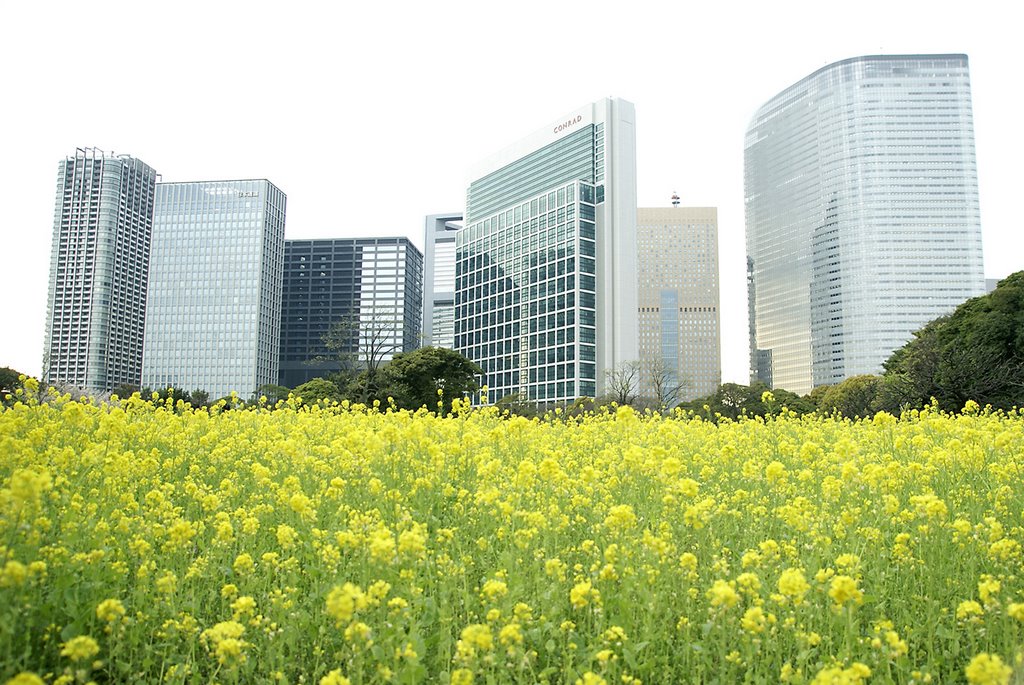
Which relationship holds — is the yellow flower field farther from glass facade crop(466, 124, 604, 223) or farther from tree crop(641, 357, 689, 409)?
glass facade crop(466, 124, 604, 223)

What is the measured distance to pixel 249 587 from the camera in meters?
3.08

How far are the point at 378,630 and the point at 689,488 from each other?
174cm

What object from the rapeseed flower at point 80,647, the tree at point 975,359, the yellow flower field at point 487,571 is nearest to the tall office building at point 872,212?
the tree at point 975,359

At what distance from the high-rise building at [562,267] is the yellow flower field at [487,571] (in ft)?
247

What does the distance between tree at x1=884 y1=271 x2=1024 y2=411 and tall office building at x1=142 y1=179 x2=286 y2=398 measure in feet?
459

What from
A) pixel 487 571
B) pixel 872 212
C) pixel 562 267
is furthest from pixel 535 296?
pixel 872 212

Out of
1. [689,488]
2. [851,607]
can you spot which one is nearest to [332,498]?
[689,488]

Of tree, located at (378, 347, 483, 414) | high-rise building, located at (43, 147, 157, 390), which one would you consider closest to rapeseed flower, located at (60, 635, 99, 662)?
tree, located at (378, 347, 483, 414)

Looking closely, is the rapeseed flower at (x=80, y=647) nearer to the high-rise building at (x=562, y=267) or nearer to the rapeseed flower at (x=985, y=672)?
the rapeseed flower at (x=985, y=672)

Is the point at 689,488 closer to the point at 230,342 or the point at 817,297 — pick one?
the point at 230,342

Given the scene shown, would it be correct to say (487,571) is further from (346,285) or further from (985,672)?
(346,285)

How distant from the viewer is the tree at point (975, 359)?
17.7 meters

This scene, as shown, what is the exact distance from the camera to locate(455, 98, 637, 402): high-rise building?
8319 centimetres

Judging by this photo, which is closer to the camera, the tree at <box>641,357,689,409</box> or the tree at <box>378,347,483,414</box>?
the tree at <box>378,347,483,414</box>
